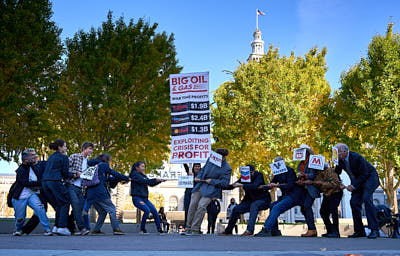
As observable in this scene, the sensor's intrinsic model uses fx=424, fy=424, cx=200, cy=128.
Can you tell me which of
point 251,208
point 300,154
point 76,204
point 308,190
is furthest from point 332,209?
point 76,204

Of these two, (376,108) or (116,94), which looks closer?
(116,94)

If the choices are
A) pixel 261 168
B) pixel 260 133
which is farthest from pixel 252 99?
pixel 261 168

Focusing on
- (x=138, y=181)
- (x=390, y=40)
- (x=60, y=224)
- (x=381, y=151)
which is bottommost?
(x=60, y=224)

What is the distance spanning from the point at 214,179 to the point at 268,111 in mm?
16676

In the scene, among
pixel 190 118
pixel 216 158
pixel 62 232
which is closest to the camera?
pixel 62 232

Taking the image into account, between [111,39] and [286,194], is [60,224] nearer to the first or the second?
[286,194]

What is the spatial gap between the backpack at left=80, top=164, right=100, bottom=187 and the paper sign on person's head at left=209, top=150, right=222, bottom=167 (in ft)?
7.97

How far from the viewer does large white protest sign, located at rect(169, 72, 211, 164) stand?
10312 mm

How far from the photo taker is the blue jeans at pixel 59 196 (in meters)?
8.38

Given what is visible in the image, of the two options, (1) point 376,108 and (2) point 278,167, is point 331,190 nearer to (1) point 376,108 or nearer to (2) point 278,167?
(2) point 278,167

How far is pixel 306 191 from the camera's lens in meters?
9.34

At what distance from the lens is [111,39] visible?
19.6m

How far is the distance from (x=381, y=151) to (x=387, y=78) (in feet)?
12.5

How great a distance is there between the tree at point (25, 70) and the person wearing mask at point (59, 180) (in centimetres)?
801
